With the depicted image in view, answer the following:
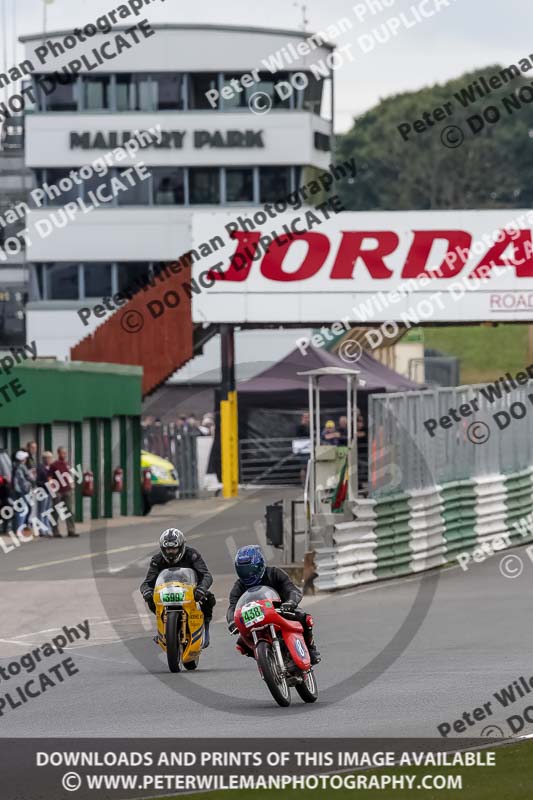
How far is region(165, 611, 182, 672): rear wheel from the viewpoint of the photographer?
15.2 meters

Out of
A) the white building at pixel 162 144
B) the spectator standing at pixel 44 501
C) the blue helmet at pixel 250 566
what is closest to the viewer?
the blue helmet at pixel 250 566

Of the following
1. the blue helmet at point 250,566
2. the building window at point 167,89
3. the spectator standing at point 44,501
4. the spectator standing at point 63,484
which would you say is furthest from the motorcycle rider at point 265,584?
the building window at point 167,89

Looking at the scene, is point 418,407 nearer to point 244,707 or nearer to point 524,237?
point 244,707

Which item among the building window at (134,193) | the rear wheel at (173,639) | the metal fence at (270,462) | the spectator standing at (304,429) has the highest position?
the building window at (134,193)

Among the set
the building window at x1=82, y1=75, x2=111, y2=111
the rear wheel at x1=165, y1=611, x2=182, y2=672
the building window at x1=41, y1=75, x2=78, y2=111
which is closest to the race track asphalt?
the rear wheel at x1=165, y1=611, x2=182, y2=672

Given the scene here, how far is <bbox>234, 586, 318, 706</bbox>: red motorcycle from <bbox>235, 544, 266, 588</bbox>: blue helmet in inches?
4.0

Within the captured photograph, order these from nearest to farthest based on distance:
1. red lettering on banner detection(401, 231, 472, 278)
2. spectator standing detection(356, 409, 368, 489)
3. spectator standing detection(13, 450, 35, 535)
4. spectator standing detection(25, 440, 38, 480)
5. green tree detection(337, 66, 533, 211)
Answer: spectator standing detection(13, 450, 35, 535) < spectator standing detection(25, 440, 38, 480) < red lettering on banner detection(401, 231, 472, 278) < spectator standing detection(356, 409, 368, 489) < green tree detection(337, 66, 533, 211)

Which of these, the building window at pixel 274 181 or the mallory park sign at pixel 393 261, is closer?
the mallory park sign at pixel 393 261

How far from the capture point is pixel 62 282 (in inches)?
2734

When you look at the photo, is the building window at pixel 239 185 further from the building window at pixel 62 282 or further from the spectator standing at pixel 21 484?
the spectator standing at pixel 21 484

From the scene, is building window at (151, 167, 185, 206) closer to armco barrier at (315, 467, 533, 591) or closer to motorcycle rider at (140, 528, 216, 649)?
armco barrier at (315, 467, 533, 591)

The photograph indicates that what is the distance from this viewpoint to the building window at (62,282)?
227 ft

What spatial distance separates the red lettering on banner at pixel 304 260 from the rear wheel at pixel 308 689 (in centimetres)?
2818

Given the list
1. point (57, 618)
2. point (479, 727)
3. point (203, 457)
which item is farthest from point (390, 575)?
point (203, 457)
